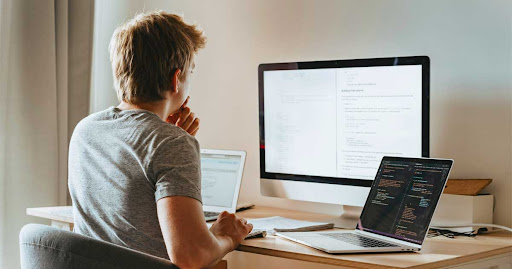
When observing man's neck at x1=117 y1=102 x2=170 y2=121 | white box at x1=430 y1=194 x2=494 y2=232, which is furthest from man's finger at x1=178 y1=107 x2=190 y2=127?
white box at x1=430 y1=194 x2=494 y2=232

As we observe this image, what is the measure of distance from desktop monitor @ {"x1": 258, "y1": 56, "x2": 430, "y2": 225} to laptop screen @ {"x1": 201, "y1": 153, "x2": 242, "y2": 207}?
0.09 meters

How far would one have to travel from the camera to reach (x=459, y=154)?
1.99 m

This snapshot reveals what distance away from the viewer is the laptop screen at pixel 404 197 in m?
1.66

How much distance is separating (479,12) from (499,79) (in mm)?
193

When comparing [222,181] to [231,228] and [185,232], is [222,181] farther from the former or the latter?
[185,232]

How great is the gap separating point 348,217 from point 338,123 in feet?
0.97

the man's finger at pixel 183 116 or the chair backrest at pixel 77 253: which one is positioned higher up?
the man's finger at pixel 183 116

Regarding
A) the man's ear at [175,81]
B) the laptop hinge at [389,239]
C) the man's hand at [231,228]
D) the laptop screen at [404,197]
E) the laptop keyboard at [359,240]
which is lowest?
the laptop keyboard at [359,240]

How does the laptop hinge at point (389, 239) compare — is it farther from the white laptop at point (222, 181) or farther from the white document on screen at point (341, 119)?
the white laptop at point (222, 181)

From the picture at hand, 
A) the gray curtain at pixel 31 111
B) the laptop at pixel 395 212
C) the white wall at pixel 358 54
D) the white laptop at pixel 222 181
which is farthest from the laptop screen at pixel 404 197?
the gray curtain at pixel 31 111

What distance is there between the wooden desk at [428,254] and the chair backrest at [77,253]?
0.40 m

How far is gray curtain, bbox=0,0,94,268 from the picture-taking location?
2564 millimetres

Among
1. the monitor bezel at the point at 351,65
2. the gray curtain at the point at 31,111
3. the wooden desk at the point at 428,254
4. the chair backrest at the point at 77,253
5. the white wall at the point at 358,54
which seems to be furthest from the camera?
the gray curtain at the point at 31,111

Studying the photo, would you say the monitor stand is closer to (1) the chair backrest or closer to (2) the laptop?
(2) the laptop
